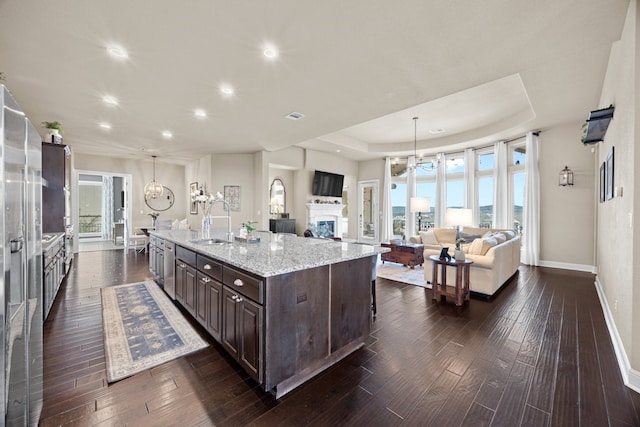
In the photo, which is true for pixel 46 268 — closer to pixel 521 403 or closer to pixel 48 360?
pixel 48 360

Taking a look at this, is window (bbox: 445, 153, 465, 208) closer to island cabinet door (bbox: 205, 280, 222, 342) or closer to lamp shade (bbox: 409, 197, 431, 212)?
lamp shade (bbox: 409, 197, 431, 212)

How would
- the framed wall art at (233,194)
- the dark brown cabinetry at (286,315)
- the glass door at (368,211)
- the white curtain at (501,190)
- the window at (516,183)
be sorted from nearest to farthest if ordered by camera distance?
the dark brown cabinetry at (286,315)
the window at (516,183)
the white curtain at (501,190)
the framed wall art at (233,194)
the glass door at (368,211)

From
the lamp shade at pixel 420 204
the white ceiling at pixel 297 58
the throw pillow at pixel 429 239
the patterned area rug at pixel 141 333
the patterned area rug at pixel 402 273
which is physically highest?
the white ceiling at pixel 297 58

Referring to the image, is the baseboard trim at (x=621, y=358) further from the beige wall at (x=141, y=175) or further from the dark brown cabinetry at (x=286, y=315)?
the beige wall at (x=141, y=175)

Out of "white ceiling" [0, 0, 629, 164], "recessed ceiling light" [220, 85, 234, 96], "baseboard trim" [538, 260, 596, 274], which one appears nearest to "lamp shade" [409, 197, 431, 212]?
"white ceiling" [0, 0, 629, 164]

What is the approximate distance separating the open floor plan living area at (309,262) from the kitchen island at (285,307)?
18mm

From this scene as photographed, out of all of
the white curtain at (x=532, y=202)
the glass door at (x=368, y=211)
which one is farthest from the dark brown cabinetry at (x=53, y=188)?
the white curtain at (x=532, y=202)

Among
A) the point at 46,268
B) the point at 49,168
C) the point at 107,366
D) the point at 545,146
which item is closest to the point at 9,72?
the point at 49,168

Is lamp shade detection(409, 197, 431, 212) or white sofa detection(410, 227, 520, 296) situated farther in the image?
lamp shade detection(409, 197, 431, 212)

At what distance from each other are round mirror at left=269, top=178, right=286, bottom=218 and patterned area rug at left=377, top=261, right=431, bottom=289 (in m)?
4.01

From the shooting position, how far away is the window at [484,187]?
722cm

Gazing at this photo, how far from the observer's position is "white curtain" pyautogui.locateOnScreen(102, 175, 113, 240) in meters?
Answer: 10.2

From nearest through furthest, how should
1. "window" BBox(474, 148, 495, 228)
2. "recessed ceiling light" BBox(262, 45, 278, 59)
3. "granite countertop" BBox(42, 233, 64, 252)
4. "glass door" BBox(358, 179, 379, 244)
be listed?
"recessed ceiling light" BBox(262, 45, 278, 59)
"granite countertop" BBox(42, 233, 64, 252)
"window" BBox(474, 148, 495, 228)
"glass door" BBox(358, 179, 379, 244)

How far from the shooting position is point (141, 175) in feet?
28.5
